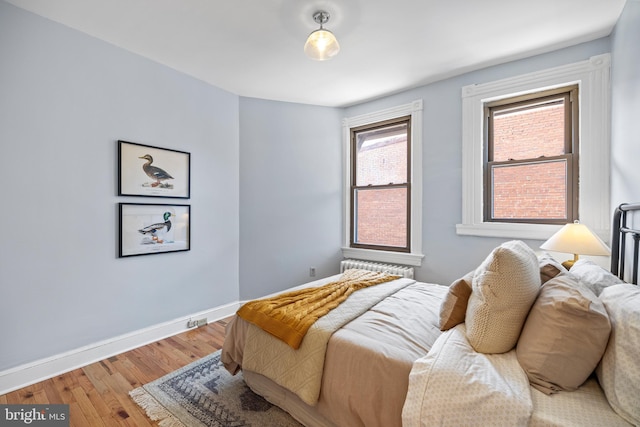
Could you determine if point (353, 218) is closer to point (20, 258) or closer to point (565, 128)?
point (565, 128)

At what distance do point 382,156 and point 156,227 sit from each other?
2.83 metres

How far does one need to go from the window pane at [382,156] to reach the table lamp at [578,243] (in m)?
1.74

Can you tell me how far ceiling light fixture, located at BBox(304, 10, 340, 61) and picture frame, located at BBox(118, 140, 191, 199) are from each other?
176 cm

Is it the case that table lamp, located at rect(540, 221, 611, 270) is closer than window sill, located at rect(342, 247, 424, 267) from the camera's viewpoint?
Yes

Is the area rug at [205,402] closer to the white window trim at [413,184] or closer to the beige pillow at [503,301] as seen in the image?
the beige pillow at [503,301]

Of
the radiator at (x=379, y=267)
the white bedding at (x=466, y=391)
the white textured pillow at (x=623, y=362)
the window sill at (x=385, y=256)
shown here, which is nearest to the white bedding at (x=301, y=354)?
the white bedding at (x=466, y=391)

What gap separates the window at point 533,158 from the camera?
2604 mm

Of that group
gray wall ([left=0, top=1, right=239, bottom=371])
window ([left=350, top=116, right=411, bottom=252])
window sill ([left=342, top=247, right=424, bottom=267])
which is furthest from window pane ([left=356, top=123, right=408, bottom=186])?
gray wall ([left=0, top=1, right=239, bottom=371])

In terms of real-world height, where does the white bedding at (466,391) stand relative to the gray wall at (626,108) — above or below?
below

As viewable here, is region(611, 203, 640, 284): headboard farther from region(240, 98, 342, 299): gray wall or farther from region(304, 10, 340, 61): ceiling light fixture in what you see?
region(240, 98, 342, 299): gray wall

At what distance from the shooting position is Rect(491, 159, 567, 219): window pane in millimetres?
2648

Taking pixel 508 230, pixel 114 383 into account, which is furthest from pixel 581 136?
pixel 114 383

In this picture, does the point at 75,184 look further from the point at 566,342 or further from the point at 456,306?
the point at 566,342

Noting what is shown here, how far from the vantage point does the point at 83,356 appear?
2.32 metres
